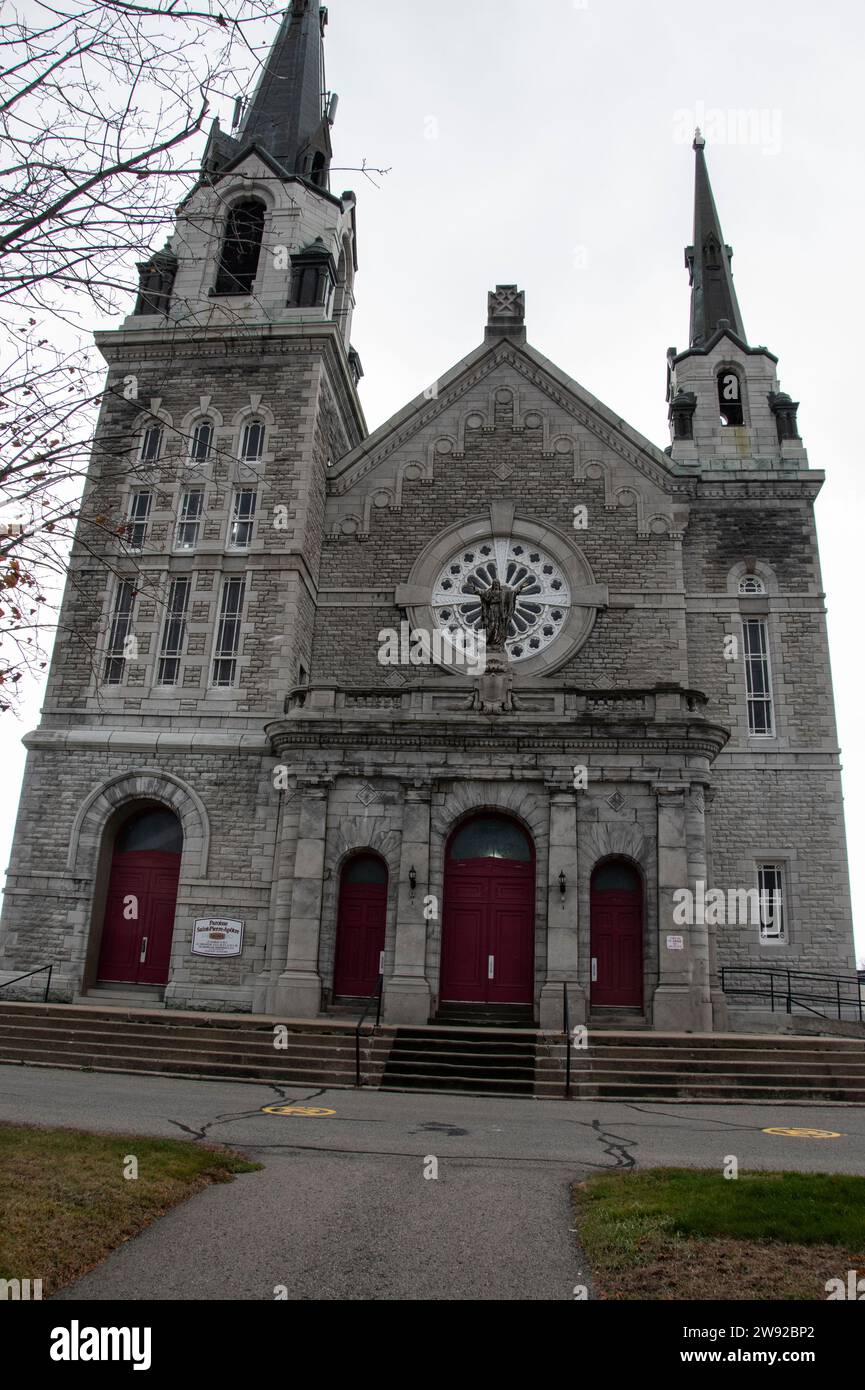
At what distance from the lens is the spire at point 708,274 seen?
2791 centimetres

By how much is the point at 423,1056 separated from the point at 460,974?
11.6 ft

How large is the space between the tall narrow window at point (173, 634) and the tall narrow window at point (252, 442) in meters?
3.49

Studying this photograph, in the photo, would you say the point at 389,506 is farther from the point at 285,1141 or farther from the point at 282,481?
the point at 285,1141

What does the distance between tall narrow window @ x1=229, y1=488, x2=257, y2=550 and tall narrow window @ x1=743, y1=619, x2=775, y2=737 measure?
1197 centimetres

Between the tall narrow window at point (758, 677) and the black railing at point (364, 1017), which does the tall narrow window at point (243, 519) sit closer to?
the black railing at point (364, 1017)

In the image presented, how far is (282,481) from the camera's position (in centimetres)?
2394

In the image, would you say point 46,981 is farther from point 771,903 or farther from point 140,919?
point 771,903

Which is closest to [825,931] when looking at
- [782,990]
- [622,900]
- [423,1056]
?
[782,990]

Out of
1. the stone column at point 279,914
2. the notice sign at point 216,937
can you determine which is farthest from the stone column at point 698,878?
the notice sign at point 216,937

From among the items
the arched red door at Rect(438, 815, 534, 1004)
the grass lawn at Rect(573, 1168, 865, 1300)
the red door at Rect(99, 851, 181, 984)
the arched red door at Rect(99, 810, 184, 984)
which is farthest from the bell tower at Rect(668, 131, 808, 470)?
the grass lawn at Rect(573, 1168, 865, 1300)

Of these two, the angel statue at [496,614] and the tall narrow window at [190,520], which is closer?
the angel statue at [496,614]

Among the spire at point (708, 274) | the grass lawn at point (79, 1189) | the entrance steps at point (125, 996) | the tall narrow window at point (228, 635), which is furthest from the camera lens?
the spire at point (708, 274)

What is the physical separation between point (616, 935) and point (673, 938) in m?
1.44

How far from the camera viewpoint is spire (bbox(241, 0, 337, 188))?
92.2 ft
